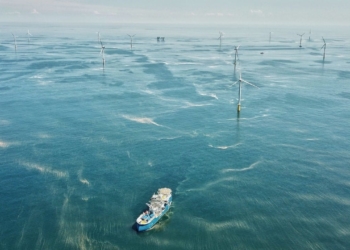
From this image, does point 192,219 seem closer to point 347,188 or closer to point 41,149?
point 347,188

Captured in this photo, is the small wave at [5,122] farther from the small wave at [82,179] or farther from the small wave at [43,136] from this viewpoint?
the small wave at [82,179]

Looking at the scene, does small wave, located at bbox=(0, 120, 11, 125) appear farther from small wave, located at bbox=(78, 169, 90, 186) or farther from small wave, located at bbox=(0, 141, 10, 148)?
small wave, located at bbox=(78, 169, 90, 186)

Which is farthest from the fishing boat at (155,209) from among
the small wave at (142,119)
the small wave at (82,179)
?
the small wave at (142,119)

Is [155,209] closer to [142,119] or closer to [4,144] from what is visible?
[142,119]

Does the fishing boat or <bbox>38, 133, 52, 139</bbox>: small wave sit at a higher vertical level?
<bbox>38, 133, 52, 139</bbox>: small wave

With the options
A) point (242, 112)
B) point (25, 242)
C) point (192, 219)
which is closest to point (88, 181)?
point (25, 242)

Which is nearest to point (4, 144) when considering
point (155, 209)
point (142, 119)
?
point (142, 119)

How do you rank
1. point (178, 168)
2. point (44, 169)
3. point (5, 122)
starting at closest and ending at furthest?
point (44, 169), point (178, 168), point (5, 122)

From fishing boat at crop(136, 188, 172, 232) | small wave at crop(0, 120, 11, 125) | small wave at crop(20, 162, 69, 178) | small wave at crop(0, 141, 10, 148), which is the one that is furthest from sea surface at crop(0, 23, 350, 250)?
fishing boat at crop(136, 188, 172, 232)
